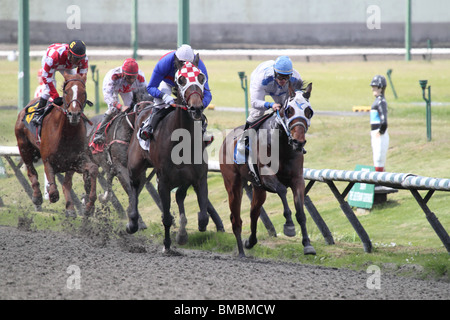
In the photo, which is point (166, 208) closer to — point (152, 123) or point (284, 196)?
point (152, 123)

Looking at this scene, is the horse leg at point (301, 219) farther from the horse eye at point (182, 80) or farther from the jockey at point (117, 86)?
the jockey at point (117, 86)

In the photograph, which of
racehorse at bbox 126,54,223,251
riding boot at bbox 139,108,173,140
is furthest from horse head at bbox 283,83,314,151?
riding boot at bbox 139,108,173,140

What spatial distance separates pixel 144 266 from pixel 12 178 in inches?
347

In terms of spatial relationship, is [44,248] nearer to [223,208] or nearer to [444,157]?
[223,208]

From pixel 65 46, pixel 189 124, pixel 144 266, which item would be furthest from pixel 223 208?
pixel 144 266

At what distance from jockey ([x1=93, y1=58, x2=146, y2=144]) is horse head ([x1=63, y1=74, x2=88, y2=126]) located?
93cm

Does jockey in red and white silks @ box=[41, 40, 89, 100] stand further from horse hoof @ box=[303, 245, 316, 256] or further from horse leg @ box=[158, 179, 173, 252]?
horse hoof @ box=[303, 245, 316, 256]

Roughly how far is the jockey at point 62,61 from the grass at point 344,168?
1.70 m

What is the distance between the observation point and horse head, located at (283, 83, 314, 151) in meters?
7.47

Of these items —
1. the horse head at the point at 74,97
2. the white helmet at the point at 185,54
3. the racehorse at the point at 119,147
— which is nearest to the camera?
the white helmet at the point at 185,54

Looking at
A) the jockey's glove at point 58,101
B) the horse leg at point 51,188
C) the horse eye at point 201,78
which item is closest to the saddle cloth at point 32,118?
the jockey's glove at point 58,101

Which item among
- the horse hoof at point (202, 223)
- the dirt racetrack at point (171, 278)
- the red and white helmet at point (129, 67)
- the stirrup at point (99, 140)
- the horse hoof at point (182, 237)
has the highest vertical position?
the red and white helmet at point (129, 67)

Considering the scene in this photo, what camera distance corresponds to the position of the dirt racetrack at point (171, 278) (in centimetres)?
613

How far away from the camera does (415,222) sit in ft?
33.0
